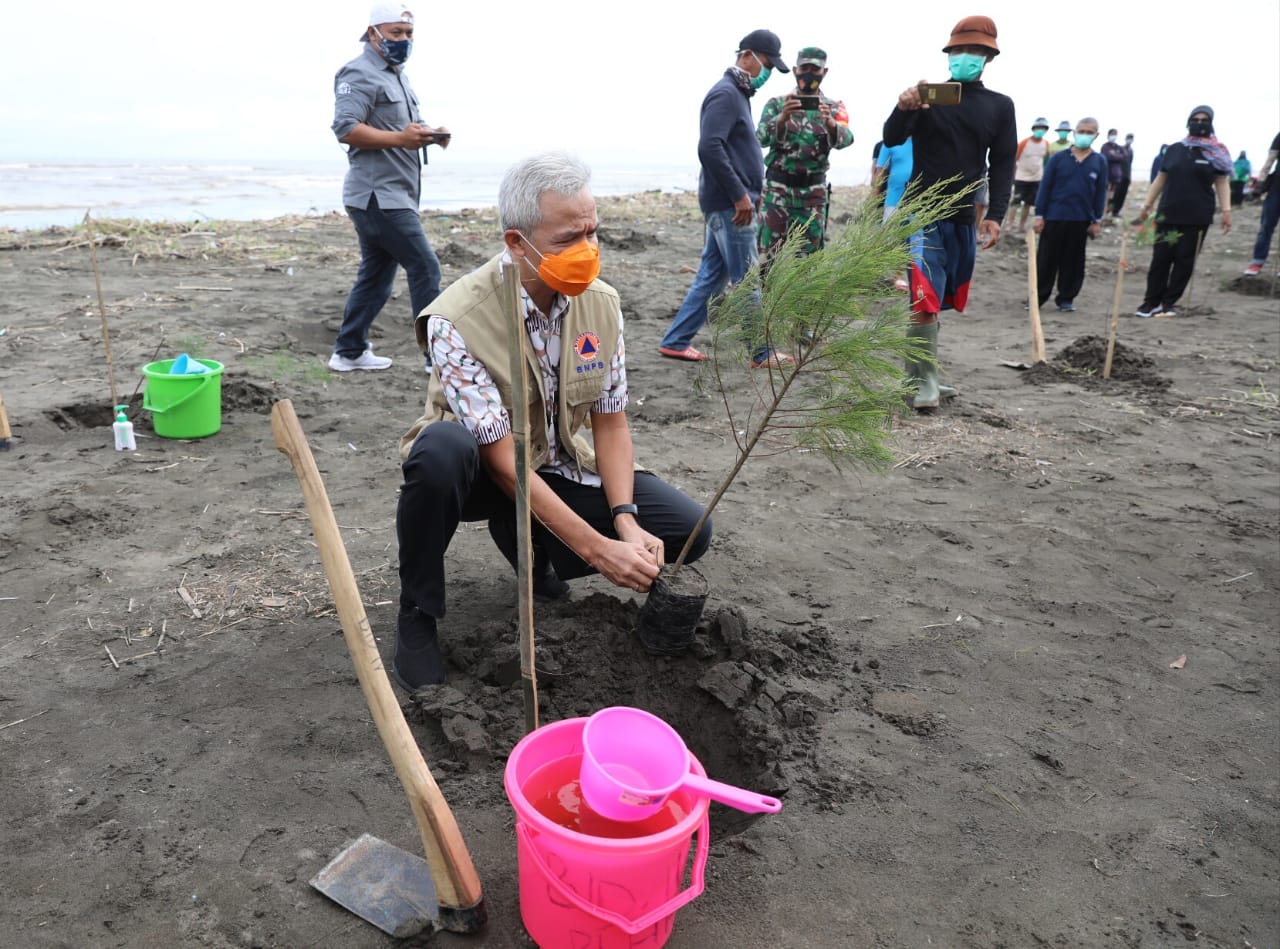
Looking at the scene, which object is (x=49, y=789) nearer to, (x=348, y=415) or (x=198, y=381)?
(x=198, y=381)

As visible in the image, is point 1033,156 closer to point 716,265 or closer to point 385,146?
point 716,265

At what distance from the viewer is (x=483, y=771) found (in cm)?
223

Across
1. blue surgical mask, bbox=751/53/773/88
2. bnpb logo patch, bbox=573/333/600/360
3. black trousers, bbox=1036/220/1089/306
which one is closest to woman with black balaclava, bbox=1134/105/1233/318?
black trousers, bbox=1036/220/1089/306

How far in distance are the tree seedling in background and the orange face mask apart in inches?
19.4

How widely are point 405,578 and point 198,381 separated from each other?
2.42m

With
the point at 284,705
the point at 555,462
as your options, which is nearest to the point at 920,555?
the point at 555,462

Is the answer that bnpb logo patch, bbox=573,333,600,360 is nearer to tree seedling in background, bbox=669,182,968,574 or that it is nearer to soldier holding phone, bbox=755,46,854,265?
tree seedling in background, bbox=669,182,968,574

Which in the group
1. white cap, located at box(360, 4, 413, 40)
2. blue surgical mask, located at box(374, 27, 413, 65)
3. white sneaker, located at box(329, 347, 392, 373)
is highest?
white cap, located at box(360, 4, 413, 40)

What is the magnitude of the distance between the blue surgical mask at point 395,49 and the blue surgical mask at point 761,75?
2.17m

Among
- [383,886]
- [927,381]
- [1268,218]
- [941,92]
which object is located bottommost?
[383,886]

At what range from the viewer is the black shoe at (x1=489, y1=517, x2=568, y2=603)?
282 cm

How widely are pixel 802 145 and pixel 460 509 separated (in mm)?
4444

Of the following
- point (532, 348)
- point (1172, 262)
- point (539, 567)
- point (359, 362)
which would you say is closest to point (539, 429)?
point (532, 348)

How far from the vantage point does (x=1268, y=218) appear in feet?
33.7
